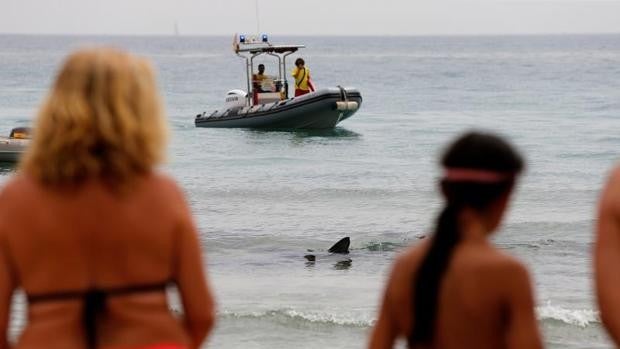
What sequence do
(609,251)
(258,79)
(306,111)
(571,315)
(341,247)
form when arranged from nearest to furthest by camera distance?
(609,251) → (571,315) → (341,247) → (258,79) → (306,111)

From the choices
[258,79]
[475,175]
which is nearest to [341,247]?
[475,175]

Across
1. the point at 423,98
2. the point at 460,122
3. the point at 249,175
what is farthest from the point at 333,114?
the point at 423,98

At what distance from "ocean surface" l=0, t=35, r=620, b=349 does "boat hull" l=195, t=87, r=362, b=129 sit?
427 mm

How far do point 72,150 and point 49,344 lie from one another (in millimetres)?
373

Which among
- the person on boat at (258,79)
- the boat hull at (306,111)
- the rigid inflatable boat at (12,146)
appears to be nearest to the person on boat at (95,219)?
the rigid inflatable boat at (12,146)

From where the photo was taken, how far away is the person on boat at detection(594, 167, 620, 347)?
2936 mm

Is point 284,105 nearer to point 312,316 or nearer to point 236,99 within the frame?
point 236,99

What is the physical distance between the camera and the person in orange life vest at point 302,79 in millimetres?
30734

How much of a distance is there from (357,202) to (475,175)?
20.5 metres

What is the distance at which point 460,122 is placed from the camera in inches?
1784

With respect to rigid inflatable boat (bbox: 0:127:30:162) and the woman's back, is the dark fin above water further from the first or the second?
the woman's back

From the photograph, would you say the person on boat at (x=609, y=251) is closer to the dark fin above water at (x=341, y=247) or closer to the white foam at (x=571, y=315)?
the white foam at (x=571, y=315)

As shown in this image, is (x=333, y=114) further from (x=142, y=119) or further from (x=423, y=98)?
(x=142, y=119)

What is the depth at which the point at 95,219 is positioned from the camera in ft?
9.10
